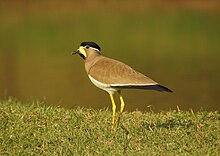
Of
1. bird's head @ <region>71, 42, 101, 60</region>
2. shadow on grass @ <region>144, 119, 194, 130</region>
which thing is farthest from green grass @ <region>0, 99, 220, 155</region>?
bird's head @ <region>71, 42, 101, 60</region>

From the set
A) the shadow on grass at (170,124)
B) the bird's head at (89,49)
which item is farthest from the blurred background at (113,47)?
the bird's head at (89,49)

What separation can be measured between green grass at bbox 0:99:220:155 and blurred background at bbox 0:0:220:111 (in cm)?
61

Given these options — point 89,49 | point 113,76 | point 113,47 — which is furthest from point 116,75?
point 113,47

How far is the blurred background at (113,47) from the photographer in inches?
404

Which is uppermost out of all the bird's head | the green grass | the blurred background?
the blurred background

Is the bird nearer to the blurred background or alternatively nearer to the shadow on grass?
the shadow on grass

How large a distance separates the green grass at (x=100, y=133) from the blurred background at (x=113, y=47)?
61 cm

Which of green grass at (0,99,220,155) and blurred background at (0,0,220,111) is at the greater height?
blurred background at (0,0,220,111)

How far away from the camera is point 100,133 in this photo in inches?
189

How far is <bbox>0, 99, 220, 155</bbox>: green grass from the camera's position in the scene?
4395mm

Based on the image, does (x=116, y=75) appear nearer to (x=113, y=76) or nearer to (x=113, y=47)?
(x=113, y=76)

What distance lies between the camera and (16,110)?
5633mm

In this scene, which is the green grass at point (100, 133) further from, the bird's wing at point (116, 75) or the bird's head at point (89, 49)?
the bird's head at point (89, 49)

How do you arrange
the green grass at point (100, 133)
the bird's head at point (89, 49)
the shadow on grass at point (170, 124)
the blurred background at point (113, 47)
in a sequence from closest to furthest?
1. the green grass at point (100, 133)
2. the bird's head at point (89, 49)
3. the shadow on grass at point (170, 124)
4. the blurred background at point (113, 47)
